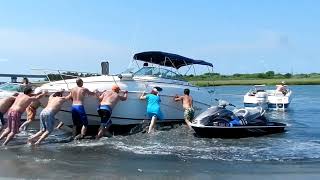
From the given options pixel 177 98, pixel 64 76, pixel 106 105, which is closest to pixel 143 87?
pixel 177 98

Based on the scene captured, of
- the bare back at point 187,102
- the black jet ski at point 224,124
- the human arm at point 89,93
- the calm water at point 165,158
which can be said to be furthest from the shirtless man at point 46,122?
the bare back at point 187,102

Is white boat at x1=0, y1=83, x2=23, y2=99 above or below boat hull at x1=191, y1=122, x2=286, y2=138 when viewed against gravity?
above

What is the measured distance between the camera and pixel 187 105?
18156mm

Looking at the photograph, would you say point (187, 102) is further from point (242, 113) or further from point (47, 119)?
point (47, 119)

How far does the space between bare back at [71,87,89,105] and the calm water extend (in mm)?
1340

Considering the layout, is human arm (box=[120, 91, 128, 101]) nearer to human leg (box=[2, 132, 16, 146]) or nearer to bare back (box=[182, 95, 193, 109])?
bare back (box=[182, 95, 193, 109])

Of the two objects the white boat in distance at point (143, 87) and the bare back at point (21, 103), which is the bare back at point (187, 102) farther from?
the bare back at point (21, 103)

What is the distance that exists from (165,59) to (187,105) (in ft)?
11.1

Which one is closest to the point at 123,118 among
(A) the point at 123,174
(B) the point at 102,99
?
(B) the point at 102,99

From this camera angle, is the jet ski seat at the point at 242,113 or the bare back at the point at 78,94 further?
the jet ski seat at the point at 242,113

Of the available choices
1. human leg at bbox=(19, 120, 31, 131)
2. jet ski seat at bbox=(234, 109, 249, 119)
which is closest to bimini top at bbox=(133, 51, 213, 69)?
jet ski seat at bbox=(234, 109, 249, 119)

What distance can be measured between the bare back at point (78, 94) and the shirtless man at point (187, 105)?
3964mm

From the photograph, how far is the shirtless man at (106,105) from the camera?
16172 millimetres

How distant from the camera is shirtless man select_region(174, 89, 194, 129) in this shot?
17859 mm
